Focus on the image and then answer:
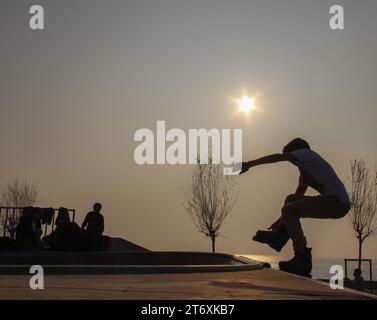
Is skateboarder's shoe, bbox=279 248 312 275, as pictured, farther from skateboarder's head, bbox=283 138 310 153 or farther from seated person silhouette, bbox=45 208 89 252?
seated person silhouette, bbox=45 208 89 252

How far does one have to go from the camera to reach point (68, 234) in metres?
11.7

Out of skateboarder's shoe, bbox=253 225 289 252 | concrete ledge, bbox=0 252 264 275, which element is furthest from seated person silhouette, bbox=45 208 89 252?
skateboarder's shoe, bbox=253 225 289 252

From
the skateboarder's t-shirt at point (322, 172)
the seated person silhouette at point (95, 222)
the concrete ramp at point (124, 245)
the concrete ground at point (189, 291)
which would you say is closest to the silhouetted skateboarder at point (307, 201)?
the skateboarder's t-shirt at point (322, 172)

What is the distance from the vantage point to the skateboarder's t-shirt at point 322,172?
6043 mm

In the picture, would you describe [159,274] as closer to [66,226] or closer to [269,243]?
[269,243]

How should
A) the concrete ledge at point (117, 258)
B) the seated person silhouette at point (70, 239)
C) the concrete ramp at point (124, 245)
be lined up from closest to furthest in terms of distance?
the concrete ledge at point (117, 258) → the seated person silhouette at point (70, 239) → the concrete ramp at point (124, 245)

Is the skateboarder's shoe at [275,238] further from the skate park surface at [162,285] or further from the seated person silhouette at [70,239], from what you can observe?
the seated person silhouette at [70,239]

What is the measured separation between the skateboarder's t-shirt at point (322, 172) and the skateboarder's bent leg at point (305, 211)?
0.07 m

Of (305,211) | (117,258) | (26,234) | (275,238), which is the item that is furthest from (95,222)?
(305,211)

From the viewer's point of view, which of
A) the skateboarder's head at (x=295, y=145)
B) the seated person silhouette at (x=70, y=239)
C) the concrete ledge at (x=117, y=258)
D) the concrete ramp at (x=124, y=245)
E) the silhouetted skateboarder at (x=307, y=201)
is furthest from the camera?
the concrete ramp at (x=124, y=245)

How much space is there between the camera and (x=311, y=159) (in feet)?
20.0
